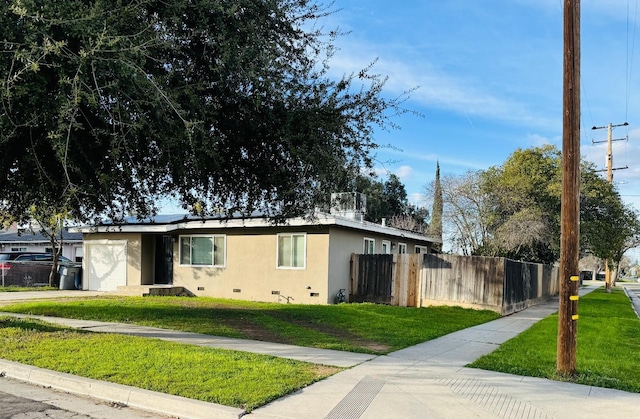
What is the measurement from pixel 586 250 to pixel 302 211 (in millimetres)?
25935

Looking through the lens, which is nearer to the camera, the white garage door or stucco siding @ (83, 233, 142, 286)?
stucco siding @ (83, 233, 142, 286)

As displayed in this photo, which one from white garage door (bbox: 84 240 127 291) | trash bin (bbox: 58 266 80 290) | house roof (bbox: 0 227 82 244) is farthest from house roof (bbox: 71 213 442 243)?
house roof (bbox: 0 227 82 244)

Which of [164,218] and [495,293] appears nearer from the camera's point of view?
[495,293]

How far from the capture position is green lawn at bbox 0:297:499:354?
425 inches

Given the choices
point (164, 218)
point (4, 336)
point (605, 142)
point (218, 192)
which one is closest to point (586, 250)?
point (605, 142)

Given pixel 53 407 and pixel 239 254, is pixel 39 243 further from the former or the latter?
pixel 53 407

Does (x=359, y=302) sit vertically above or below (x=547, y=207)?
below

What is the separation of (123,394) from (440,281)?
525 inches

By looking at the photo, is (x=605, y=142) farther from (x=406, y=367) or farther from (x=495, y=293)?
(x=406, y=367)

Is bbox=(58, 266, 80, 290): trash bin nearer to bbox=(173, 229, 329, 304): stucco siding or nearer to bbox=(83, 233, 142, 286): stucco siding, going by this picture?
bbox=(83, 233, 142, 286): stucco siding

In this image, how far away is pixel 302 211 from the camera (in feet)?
38.9

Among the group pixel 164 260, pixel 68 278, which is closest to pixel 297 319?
pixel 164 260

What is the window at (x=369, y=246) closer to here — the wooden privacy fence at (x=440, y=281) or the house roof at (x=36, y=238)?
the wooden privacy fence at (x=440, y=281)

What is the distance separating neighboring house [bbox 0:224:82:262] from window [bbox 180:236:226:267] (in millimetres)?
14368
